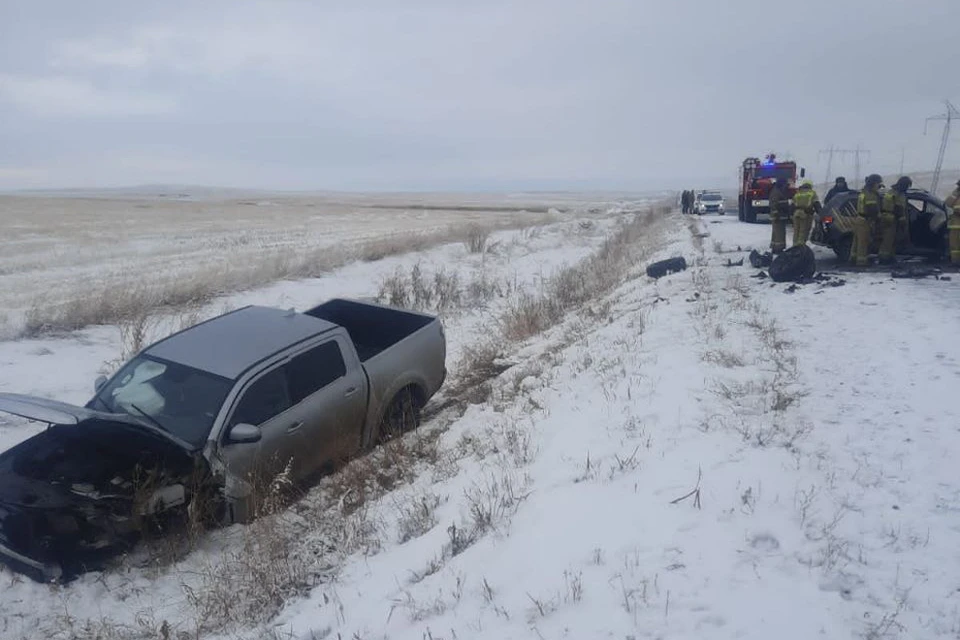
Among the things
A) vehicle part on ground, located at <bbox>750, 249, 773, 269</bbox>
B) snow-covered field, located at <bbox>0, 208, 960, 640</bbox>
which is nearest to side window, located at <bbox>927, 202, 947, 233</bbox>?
vehicle part on ground, located at <bbox>750, 249, 773, 269</bbox>

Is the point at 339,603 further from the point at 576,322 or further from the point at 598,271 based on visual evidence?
the point at 598,271

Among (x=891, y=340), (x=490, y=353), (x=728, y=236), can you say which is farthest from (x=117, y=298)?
(x=728, y=236)

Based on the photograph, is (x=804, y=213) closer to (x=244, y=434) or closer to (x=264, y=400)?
(x=264, y=400)

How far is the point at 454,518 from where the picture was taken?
4887mm

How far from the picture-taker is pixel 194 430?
5.25 m

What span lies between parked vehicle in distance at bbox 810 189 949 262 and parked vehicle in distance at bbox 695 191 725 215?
31270 mm

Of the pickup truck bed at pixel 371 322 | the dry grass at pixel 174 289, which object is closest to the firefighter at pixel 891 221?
the pickup truck bed at pixel 371 322

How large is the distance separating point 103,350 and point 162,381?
593 centimetres

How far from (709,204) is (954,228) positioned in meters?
33.7

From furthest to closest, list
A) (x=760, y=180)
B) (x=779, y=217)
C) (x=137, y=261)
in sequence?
(x=760, y=180) < (x=137, y=261) < (x=779, y=217)

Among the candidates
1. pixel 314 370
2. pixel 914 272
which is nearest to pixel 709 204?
pixel 914 272

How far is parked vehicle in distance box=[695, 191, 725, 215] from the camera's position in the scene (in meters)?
44.7

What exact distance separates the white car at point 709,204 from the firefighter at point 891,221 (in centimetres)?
3176

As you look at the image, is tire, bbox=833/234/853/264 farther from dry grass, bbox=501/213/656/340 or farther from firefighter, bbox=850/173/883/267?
dry grass, bbox=501/213/656/340
